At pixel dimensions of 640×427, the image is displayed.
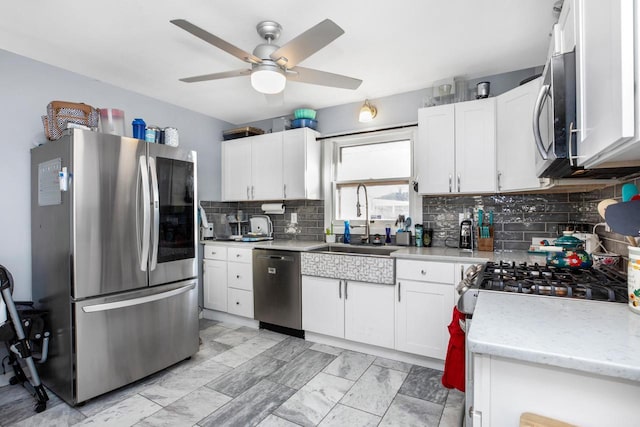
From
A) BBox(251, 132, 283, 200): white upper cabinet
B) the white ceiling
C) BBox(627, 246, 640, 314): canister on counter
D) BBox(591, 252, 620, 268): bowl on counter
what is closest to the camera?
BBox(627, 246, 640, 314): canister on counter

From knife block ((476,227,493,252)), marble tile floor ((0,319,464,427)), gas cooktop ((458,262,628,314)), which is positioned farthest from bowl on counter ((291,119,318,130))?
gas cooktop ((458,262,628,314))

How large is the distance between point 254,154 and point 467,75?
2.39 meters

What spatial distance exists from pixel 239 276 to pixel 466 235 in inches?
90.6

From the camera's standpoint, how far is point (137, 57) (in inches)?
97.6

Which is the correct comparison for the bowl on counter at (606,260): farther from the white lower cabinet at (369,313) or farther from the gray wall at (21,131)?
the gray wall at (21,131)

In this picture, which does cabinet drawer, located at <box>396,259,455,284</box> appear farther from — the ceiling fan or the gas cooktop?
the ceiling fan

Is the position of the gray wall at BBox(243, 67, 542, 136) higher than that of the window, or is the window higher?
the gray wall at BBox(243, 67, 542, 136)

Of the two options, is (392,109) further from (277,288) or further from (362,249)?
(277,288)

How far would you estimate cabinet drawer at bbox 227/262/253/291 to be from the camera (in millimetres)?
3340

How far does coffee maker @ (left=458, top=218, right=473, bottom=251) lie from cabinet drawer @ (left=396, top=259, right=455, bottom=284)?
1.69ft

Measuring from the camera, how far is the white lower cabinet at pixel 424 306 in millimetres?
2408

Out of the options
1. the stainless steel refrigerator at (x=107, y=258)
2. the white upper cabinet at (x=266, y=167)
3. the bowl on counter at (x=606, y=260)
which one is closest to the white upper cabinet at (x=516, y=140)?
the bowl on counter at (x=606, y=260)

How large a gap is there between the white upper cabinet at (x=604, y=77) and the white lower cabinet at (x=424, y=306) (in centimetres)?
157

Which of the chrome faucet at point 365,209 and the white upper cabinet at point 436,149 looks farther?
the chrome faucet at point 365,209
